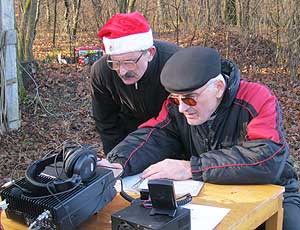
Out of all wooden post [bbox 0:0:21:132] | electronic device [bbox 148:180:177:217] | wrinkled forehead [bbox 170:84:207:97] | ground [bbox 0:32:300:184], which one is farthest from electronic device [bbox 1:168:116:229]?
wooden post [bbox 0:0:21:132]

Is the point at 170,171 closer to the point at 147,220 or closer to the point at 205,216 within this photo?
the point at 205,216

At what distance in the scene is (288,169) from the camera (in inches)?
102

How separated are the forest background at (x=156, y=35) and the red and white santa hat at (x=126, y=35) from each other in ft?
10.6

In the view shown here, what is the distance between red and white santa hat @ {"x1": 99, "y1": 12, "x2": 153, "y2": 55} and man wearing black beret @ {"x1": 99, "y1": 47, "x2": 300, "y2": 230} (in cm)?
51

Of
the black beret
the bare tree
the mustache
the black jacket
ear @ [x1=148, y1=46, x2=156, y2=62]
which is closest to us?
the black beret

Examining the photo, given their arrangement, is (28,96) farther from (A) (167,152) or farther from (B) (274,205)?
(B) (274,205)

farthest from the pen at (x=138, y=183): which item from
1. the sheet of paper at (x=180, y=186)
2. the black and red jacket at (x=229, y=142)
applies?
the black and red jacket at (x=229, y=142)

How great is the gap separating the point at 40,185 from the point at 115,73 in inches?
63.0

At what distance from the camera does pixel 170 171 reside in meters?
2.44

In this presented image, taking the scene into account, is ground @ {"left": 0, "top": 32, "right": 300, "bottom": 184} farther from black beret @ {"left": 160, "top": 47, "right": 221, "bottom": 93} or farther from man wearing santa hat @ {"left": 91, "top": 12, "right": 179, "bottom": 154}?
black beret @ {"left": 160, "top": 47, "right": 221, "bottom": 93}

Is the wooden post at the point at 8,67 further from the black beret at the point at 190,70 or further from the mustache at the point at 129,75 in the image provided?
the black beret at the point at 190,70

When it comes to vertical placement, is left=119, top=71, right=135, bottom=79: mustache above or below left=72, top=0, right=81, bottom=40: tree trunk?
above

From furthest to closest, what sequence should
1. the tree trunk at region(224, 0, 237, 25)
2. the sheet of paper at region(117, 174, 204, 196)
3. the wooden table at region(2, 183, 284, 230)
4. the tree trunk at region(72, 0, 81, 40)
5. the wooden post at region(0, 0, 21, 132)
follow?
1. the tree trunk at region(72, 0, 81, 40)
2. the tree trunk at region(224, 0, 237, 25)
3. the wooden post at region(0, 0, 21, 132)
4. the sheet of paper at region(117, 174, 204, 196)
5. the wooden table at region(2, 183, 284, 230)

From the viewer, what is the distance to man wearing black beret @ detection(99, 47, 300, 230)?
236 cm
